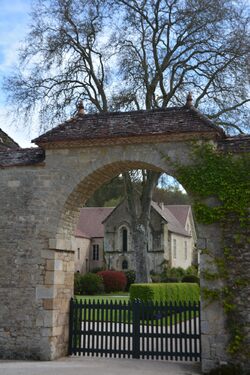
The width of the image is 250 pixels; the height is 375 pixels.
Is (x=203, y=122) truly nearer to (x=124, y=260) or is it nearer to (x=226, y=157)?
(x=226, y=157)

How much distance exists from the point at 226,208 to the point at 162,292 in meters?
9.39

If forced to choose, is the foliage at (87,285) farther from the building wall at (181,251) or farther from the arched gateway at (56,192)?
the arched gateway at (56,192)

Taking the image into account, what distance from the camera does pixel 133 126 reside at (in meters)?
10.1

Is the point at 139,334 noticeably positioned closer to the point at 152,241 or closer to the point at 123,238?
the point at 152,241

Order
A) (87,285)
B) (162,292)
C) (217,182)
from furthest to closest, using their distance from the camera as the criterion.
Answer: (87,285) < (162,292) < (217,182)

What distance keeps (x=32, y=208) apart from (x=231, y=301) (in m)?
4.84

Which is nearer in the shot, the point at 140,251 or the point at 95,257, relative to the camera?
the point at 140,251

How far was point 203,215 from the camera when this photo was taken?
9094mm

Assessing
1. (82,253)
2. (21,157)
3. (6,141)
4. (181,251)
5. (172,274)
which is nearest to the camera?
(21,157)

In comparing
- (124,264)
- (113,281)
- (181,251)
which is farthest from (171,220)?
(113,281)

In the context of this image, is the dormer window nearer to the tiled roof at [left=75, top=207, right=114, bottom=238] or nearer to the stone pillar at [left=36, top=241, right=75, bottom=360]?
the tiled roof at [left=75, top=207, right=114, bottom=238]

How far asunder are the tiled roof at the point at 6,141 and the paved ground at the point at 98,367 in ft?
19.1

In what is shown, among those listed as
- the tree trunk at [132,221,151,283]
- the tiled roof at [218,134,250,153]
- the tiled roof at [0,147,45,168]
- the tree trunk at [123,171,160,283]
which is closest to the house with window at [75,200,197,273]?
the tree trunk at [123,171,160,283]

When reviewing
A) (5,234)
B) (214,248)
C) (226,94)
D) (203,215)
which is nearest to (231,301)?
(214,248)
